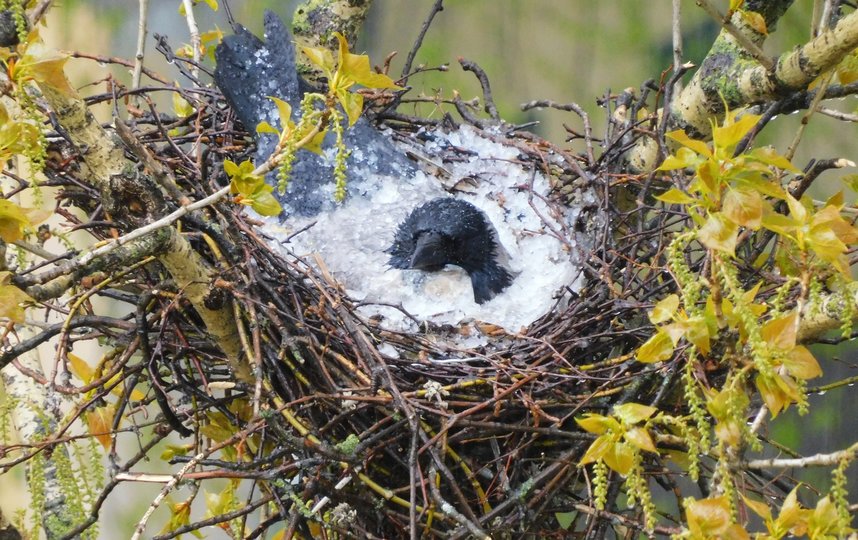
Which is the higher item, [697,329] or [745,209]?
[745,209]

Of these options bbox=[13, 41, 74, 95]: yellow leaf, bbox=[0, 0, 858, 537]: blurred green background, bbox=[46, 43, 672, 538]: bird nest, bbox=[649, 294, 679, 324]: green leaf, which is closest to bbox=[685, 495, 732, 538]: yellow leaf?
bbox=[649, 294, 679, 324]: green leaf

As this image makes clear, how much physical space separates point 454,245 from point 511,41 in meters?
1.60

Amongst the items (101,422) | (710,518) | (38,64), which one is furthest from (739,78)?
(101,422)

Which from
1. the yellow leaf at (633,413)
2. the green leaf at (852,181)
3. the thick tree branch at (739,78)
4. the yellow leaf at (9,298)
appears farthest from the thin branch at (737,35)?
the yellow leaf at (9,298)

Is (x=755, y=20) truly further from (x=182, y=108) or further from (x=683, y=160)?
(x=182, y=108)

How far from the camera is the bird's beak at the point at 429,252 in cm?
245

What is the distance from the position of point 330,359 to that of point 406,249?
0.81 metres

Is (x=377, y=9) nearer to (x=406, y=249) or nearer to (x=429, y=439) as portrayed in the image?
(x=406, y=249)

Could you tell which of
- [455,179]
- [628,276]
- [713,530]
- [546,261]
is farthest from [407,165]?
[713,530]

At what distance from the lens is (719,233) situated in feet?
3.29

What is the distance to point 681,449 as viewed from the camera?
1.60m

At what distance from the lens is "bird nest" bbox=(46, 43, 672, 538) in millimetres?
1575

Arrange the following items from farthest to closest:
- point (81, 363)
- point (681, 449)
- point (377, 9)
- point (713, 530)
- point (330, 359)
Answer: point (377, 9)
point (81, 363)
point (330, 359)
point (681, 449)
point (713, 530)

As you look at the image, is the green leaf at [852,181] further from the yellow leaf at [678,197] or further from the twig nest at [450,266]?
the twig nest at [450,266]
